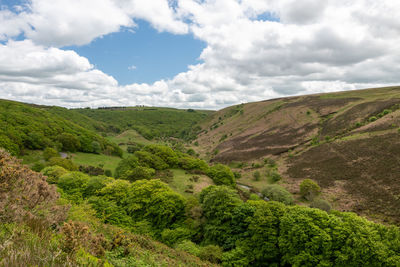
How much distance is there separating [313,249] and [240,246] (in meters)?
6.92

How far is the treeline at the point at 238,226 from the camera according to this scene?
17.9 meters

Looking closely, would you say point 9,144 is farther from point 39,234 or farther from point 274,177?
point 274,177

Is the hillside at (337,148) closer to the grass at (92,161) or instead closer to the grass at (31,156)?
the grass at (92,161)

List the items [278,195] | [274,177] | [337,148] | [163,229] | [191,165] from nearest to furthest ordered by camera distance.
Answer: [163,229], [278,195], [274,177], [191,165], [337,148]

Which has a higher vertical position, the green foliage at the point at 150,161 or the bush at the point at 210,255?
the green foliage at the point at 150,161

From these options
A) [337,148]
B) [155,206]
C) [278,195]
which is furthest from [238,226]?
[337,148]

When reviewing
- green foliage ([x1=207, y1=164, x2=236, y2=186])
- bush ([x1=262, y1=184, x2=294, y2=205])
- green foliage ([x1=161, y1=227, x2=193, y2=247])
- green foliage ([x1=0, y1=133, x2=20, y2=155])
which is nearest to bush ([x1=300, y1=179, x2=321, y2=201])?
bush ([x1=262, y1=184, x2=294, y2=205])

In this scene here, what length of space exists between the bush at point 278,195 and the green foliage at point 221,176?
820cm

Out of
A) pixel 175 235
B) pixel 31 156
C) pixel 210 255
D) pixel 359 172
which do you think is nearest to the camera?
pixel 210 255

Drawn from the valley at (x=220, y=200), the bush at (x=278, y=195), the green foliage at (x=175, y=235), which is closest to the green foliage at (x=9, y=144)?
the valley at (x=220, y=200)

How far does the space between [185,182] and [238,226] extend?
76.1 ft

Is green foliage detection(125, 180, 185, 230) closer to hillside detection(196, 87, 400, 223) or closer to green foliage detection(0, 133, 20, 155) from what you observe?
hillside detection(196, 87, 400, 223)

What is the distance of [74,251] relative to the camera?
5105mm

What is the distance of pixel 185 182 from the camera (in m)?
45.2
